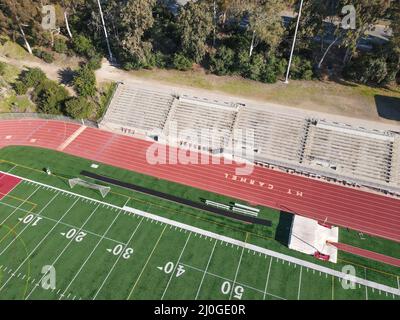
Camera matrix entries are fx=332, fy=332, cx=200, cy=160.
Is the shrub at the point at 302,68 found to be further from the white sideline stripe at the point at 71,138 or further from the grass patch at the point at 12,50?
the grass patch at the point at 12,50

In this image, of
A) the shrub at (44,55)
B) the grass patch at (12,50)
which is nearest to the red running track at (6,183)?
the shrub at (44,55)

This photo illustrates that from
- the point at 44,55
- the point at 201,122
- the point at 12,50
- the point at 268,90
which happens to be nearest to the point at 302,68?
the point at 268,90

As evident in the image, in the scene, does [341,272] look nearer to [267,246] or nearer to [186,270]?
[267,246]

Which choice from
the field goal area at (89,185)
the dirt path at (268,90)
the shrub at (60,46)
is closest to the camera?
the field goal area at (89,185)

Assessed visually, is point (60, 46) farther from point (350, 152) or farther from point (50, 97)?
point (350, 152)

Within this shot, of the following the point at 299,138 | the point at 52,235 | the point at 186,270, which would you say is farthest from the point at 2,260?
the point at 299,138
